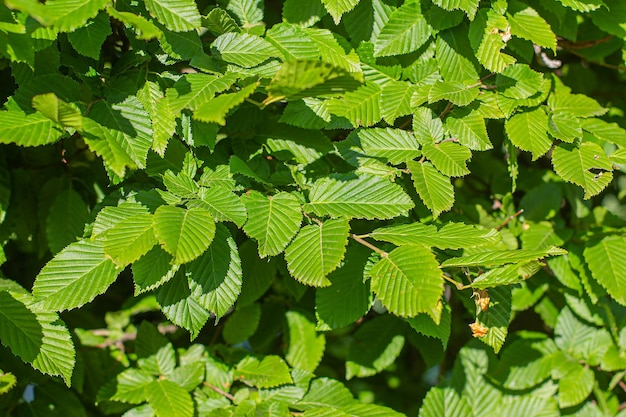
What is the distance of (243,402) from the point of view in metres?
1.69

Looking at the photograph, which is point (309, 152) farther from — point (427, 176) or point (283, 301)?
point (283, 301)

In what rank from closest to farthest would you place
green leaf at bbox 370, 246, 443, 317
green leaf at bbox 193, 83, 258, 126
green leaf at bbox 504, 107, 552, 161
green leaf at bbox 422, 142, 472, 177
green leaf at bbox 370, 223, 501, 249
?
green leaf at bbox 193, 83, 258, 126, green leaf at bbox 370, 246, 443, 317, green leaf at bbox 370, 223, 501, 249, green leaf at bbox 422, 142, 472, 177, green leaf at bbox 504, 107, 552, 161

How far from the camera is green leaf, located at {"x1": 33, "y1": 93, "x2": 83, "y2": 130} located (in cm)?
119

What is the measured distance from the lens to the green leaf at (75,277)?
1.37 m

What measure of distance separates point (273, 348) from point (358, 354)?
40cm

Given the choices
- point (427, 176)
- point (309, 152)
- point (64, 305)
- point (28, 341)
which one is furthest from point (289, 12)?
point (28, 341)

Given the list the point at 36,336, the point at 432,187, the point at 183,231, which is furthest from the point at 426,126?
the point at 36,336

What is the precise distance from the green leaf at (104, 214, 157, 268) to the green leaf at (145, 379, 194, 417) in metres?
0.55

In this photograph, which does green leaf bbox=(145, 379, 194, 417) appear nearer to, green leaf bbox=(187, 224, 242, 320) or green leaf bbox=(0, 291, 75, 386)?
green leaf bbox=(0, 291, 75, 386)

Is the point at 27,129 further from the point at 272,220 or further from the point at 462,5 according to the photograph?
the point at 462,5

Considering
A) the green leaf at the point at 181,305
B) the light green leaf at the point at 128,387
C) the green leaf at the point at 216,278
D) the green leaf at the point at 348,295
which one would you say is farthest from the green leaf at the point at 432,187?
the light green leaf at the point at 128,387

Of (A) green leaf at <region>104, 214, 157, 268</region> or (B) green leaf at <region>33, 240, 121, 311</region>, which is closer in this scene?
(A) green leaf at <region>104, 214, 157, 268</region>

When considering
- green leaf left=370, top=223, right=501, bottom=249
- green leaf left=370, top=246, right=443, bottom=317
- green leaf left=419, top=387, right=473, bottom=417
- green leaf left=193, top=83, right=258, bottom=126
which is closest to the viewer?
green leaf left=193, top=83, right=258, bottom=126

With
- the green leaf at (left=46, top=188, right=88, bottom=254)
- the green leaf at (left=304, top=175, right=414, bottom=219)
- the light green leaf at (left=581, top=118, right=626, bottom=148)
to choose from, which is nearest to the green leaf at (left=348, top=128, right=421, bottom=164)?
the green leaf at (left=304, top=175, right=414, bottom=219)
